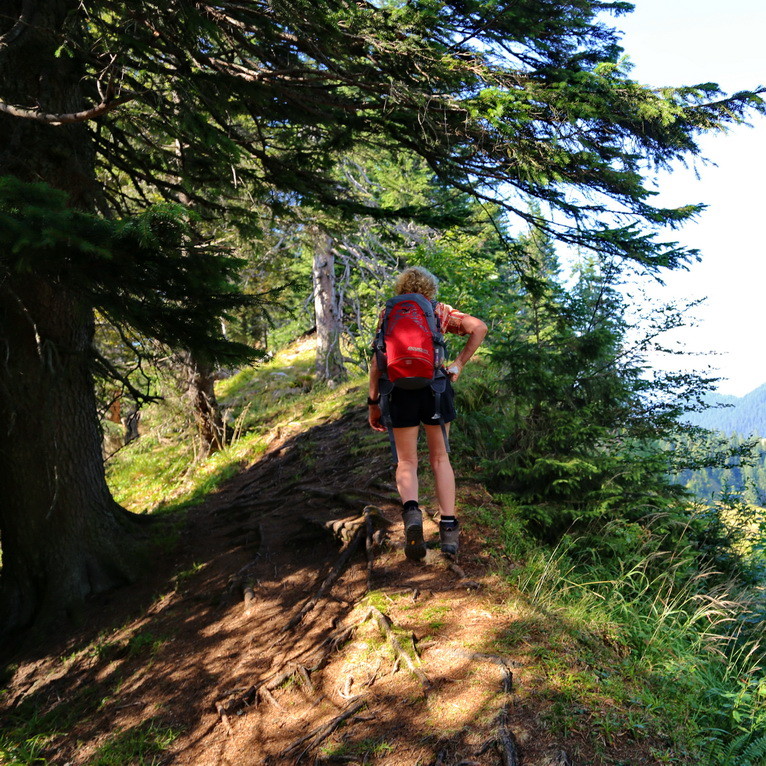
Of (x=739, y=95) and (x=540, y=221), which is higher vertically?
(x=739, y=95)

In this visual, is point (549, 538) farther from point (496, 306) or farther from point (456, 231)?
point (496, 306)

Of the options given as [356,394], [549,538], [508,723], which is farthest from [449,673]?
[356,394]

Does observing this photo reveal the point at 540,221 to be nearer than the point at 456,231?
Yes

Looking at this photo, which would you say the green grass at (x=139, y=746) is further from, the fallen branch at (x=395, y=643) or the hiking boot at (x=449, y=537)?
the hiking boot at (x=449, y=537)

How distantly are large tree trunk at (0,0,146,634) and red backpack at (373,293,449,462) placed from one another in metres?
3.39

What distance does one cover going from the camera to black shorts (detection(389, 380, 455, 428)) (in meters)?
4.63

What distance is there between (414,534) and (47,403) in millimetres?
4119

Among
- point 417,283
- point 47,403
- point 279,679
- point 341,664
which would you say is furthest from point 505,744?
point 47,403

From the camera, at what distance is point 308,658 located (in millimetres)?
4125

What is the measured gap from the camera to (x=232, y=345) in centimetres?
492

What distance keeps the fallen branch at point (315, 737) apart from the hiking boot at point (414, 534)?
4.44ft

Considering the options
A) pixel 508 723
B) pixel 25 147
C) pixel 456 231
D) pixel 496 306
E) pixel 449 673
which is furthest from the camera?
pixel 496 306

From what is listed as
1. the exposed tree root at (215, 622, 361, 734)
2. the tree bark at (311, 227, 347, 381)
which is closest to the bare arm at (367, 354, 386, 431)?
the exposed tree root at (215, 622, 361, 734)

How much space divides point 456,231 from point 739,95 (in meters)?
6.34
